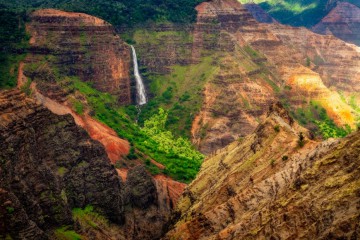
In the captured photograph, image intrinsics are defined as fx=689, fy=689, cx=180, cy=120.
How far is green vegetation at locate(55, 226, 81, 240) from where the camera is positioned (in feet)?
206

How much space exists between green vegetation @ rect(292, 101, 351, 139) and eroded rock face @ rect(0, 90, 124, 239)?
7793 centimetres

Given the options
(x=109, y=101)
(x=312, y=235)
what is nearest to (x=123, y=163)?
(x=109, y=101)

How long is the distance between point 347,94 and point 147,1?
2568 inches

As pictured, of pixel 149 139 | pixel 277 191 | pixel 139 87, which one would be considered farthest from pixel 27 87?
pixel 277 191

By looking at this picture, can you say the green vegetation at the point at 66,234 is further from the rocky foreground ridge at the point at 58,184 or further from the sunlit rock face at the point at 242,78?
the sunlit rock face at the point at 242,78

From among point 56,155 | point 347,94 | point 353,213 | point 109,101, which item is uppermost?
point 353,213

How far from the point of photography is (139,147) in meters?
120

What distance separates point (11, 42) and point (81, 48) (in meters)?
15.8

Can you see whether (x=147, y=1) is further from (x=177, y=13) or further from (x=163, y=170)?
(x=163, y=170)

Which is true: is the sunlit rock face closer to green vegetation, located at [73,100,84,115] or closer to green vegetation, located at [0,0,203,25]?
green vegetation, located at [0,0,203,25]

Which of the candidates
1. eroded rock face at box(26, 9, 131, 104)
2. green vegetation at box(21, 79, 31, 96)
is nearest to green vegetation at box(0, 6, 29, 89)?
eroded rock face at box(26, 9, 131, 104)

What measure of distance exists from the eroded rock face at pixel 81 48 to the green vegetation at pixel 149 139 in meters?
3.50

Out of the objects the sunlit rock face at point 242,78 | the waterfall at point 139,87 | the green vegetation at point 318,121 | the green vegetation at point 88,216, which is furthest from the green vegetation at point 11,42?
the green vegetation at point 318,121

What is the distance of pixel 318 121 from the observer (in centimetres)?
15625
